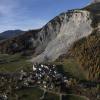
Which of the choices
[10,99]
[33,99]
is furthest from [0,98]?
[33,99]

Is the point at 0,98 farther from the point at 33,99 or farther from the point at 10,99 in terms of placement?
the point at 33,99
